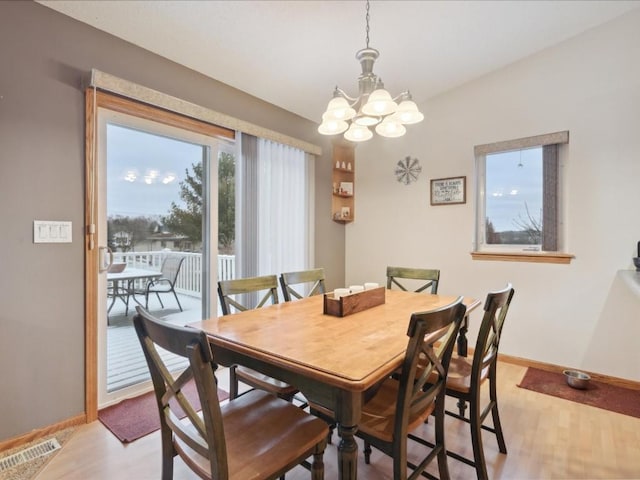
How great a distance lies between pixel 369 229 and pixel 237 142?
6.24 feet

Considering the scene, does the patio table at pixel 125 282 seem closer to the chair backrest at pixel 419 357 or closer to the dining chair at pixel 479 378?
the chair backrest at pixel 419 357

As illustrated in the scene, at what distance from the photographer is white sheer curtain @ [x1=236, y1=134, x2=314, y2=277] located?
2998 millimetres

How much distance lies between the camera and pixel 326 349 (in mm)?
1264

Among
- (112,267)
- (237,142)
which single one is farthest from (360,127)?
(112,267)

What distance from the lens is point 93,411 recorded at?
212 cm

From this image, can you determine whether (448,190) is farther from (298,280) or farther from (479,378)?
(479,378)

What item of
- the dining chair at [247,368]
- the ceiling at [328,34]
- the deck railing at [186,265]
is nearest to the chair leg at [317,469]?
the dining chair at [247,368]

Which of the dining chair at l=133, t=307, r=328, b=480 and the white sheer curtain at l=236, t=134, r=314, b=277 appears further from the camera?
the white sheer curtain at l=236, t=134, r=314, b=277

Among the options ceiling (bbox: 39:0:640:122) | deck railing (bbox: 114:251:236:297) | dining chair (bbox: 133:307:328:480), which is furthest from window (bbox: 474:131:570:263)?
dining chair (bbox: 133:307:328:480)

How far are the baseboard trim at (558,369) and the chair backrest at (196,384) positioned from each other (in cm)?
306

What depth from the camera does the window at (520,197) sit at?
298 cm

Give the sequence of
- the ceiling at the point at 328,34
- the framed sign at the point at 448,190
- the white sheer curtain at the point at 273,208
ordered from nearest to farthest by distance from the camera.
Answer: the ceiling at the point at 328,34 → the white sheer curtain at the point at 273,208 → the framed sign at the point at 448,190

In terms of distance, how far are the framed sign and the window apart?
0.16 metres

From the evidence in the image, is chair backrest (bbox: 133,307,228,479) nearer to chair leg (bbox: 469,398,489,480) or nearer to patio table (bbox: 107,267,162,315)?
chair leg (bbox: 469,398,489,480)
